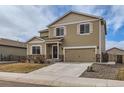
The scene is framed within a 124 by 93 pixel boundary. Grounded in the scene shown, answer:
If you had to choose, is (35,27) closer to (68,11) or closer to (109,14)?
(68,11)

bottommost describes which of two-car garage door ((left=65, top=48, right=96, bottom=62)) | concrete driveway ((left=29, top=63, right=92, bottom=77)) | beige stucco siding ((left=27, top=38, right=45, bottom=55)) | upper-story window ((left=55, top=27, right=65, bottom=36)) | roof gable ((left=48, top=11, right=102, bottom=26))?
concrete driveway ((left=29, top=63, right=92, bottom=77))

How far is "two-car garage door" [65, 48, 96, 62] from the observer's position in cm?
2253

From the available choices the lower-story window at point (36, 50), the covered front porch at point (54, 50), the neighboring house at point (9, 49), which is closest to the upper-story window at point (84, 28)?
the covered front porch at point (54, 50)

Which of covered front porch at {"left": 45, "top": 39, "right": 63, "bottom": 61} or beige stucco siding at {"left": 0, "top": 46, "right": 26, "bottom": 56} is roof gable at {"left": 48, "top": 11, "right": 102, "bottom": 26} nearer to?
covered front porch at {"left": 45, "top": 39, "right": 63, "bottom": 61}

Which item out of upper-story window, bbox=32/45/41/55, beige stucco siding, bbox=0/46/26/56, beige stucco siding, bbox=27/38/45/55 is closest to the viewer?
beige stucco siding, bbox=27/38/45/55

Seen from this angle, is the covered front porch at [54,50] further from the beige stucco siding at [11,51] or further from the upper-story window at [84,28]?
the beige stucco siding at [11,51]

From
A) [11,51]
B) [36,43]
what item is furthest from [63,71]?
[11,51]

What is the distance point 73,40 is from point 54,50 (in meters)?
3.49

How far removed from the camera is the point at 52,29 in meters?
25.8

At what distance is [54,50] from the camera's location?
83.9 feet

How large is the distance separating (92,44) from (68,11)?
5873 mm

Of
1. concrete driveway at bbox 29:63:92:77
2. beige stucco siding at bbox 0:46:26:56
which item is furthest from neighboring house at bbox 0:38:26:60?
concrete driveway at bbox 29:63:92:77

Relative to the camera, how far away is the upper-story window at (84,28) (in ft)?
74.3

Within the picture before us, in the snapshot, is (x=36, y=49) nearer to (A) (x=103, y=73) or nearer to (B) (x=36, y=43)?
(B) (x=36, y=43)
